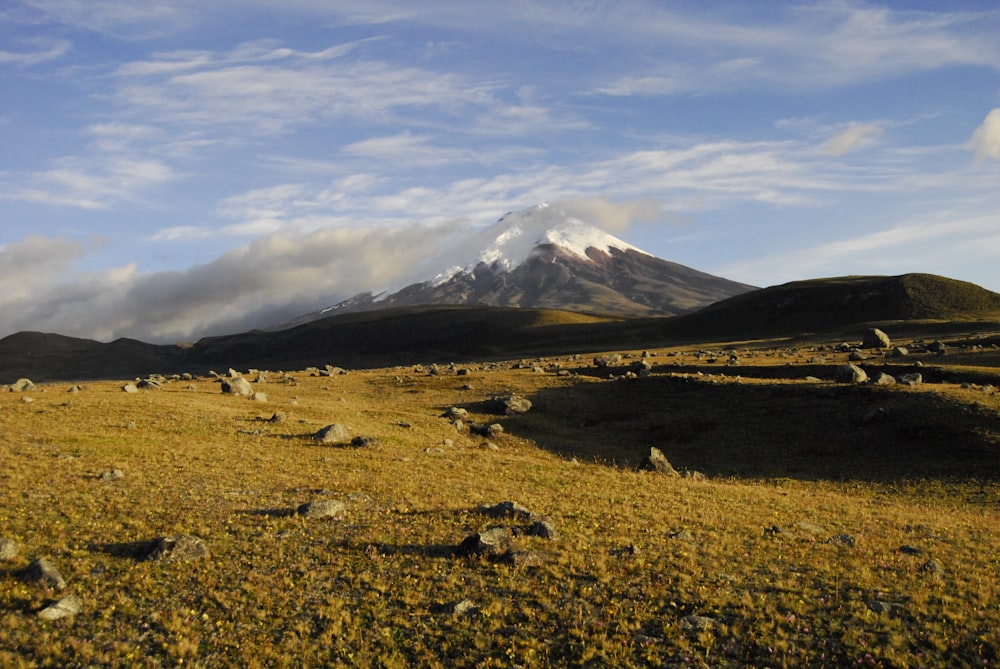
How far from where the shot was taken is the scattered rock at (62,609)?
1460cm

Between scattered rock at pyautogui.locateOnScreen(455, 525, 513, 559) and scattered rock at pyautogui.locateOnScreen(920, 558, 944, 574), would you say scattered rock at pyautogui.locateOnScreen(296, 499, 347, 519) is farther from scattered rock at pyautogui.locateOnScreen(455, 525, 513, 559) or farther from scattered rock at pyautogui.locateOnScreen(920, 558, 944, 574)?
scattered rock at pyautogui.locateOnScreen(920, 558, 944, 574)

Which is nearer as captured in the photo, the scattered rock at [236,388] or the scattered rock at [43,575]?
the scattered rock at [43,575]

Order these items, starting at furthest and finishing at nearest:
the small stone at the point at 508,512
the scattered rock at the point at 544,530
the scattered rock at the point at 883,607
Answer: the small stone at the point at 508,512 → the scattered rock at the point at 544,530 → the scattered rock at the point at 883,607

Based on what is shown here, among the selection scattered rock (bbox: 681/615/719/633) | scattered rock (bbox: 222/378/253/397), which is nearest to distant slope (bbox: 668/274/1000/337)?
scattered rock (bbox: 222/378/253/397)

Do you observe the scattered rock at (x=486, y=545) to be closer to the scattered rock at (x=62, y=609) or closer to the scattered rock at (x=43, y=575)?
the scattered rock at (x=62, y=609)

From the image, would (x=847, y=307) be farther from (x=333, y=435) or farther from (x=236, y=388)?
(x=333, y=435)

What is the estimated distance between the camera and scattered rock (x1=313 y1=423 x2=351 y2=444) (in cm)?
3931

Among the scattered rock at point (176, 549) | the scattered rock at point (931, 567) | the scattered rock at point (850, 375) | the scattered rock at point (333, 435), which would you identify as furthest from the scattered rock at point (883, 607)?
the scattered rock at point (850, 375)

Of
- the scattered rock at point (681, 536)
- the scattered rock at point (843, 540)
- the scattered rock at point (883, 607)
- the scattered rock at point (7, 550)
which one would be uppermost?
the scattered rock at point (7, 550)

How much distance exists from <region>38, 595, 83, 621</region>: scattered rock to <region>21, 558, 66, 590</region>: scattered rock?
1.19 m

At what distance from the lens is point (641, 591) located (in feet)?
53.6

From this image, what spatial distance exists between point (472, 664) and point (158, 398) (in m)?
48.9

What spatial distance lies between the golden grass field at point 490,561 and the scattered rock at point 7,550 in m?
0.31

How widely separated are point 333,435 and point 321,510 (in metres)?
17.5
